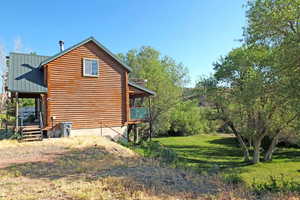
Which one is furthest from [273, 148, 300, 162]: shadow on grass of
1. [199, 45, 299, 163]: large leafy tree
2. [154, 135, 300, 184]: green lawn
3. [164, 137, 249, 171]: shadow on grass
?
[164, 137, 249, 171]: shadow on grass

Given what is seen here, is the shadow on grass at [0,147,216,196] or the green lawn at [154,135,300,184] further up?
the shadow on grass at [0,147,216,196]

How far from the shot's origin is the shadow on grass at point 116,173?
5.42m

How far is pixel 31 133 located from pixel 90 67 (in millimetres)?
5366

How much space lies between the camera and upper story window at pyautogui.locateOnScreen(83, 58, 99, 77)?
1480 centimetres

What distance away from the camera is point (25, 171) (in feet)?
22.1

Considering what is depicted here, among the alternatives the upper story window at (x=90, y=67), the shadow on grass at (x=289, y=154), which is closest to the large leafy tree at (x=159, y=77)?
the upper story window at (x=90, y=67)

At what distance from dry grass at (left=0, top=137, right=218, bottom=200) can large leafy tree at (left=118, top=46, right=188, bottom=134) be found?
1584 cm

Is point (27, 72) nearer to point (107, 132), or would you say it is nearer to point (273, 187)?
point (107, 132)

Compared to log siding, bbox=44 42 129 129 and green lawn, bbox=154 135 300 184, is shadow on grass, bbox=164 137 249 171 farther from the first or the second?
log siding, bbox=44 42 129 129

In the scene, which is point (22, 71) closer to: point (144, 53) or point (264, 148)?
point (144, 53)

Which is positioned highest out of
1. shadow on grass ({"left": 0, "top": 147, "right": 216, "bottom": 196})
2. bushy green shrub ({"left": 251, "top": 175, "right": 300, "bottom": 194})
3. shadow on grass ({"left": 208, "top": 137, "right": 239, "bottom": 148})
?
shadow on grass ({"left": 0, "top": 147, "right": 216, "bottom": 196})

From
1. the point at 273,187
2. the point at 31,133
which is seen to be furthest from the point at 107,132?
the point at 273,187

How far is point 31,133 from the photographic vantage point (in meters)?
12.5

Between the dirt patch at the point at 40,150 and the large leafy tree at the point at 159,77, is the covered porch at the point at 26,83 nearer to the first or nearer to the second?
the dirt patch at the point at 40,150
